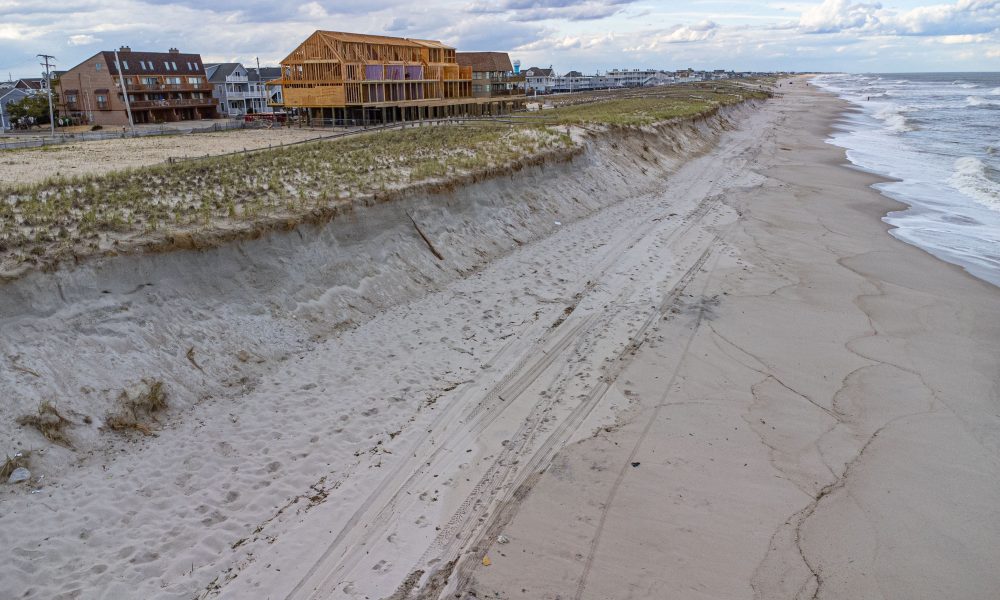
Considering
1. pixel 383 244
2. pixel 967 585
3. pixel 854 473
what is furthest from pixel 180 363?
pixel 967 585

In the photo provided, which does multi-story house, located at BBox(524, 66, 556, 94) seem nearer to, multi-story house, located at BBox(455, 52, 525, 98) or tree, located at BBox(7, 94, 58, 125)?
multi-story house, located at BBox(455, 52, 525, 98)

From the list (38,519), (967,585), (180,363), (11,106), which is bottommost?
(967,585)

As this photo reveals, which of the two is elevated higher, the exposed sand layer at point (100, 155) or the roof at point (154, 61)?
the roof at point (154, 61)

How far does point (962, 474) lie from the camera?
8391mm

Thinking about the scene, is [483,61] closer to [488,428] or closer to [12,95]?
[12,95]

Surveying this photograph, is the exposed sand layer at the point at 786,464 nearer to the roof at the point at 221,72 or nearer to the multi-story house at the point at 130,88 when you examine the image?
the multi-story house at the point at 130,88

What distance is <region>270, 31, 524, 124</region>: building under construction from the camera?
5247 cm

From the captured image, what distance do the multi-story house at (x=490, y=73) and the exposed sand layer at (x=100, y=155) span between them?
146ft

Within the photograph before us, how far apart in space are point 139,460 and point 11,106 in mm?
71160

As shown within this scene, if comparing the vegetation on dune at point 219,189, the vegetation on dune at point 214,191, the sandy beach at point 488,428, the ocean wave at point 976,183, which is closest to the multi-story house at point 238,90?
the vegetation on dune at point 214,191

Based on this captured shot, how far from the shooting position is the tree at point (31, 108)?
59000mm

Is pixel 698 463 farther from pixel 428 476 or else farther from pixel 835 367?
pixel 835 367

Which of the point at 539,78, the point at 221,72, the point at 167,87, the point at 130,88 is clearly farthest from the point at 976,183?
the point at 539,78

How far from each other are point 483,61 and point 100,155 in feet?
193
